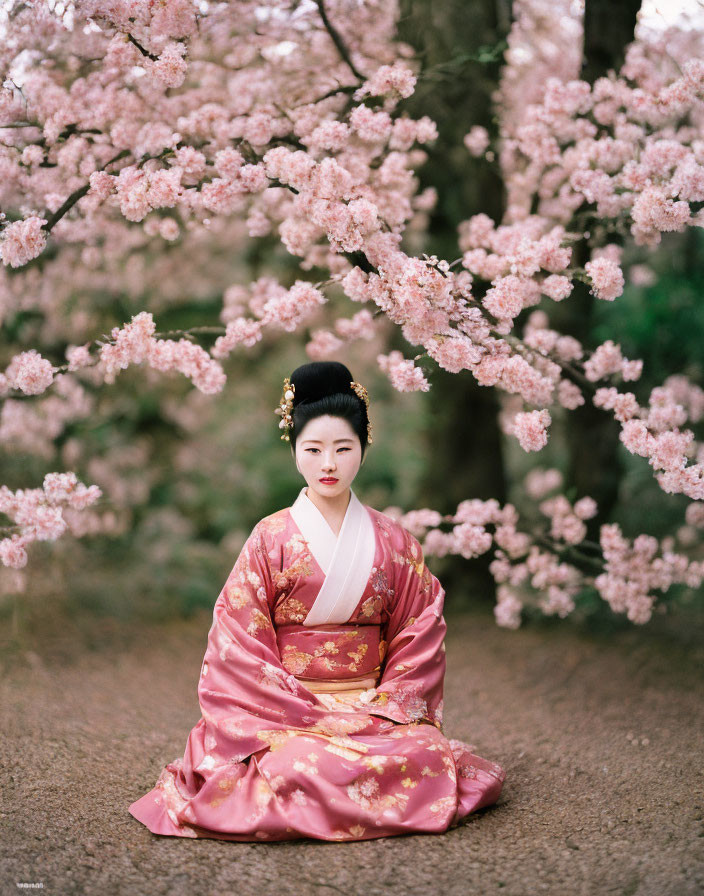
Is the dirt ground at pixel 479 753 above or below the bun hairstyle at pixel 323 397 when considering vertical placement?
below

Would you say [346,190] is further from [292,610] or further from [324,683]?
[324,683]

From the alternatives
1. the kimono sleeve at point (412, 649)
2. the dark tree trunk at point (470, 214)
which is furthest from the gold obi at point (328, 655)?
the dark tree trunk at point (470, 214)

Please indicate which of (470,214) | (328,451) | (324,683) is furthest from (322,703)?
(470,214)

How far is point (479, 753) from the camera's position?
3918 millimetres

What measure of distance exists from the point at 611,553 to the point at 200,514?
15.7 ft

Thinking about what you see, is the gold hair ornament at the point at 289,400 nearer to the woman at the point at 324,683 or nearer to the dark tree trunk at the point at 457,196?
the woman at the point at 324,683

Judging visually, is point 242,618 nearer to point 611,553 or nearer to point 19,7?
point 611,553

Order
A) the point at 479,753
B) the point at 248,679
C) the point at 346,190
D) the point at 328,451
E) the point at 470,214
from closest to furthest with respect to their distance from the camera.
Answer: the point at 248,679, the point at 328,451, the point at 346,190, the point at 479,753, the point at 470,214

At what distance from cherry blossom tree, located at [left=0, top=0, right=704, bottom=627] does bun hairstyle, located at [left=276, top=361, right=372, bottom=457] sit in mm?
471

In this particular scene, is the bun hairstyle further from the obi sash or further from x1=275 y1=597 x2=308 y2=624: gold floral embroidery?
x1=275 y1=597 x2=308 y2=624: gold floral embroidery

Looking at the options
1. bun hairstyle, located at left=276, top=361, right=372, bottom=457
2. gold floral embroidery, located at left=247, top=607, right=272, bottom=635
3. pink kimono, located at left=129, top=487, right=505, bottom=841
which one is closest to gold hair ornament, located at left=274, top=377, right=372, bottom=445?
bun hairstyle, located at left=276, top=361, right=372, bottom=457

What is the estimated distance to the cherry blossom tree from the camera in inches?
144

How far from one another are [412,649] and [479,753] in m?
1.01

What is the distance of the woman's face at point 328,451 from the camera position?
10.3 feet
